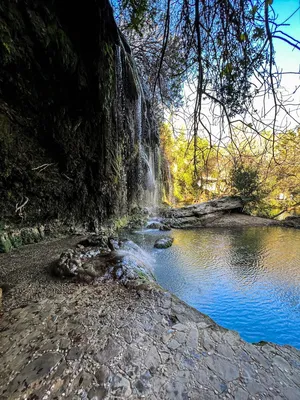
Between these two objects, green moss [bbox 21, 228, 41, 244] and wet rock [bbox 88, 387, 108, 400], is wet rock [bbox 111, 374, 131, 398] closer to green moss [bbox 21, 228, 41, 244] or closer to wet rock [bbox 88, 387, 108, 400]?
wet rock [bbox 88, 387, 108, 400]

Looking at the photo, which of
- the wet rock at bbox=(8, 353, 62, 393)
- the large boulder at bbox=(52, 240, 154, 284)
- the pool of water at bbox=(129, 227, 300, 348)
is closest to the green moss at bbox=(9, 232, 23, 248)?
the large boulder at bbox=(52, 240, 154, 284)

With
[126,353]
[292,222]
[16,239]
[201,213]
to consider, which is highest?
[16,239]

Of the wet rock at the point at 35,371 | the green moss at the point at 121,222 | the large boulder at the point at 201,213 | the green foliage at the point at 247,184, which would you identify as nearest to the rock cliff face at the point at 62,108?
the green moss at the point at 121,222

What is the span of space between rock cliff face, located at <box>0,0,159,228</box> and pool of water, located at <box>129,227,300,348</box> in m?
2.28

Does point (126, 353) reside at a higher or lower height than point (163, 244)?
higher

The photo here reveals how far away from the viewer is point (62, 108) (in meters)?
3.43

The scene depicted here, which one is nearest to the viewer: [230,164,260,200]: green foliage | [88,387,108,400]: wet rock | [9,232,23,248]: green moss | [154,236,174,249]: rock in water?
[88,387,108,400]: wet rock

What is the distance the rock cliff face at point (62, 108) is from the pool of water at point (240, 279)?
7.49ft

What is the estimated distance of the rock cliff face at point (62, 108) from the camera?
257 cm

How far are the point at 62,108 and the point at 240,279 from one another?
435 centimetres

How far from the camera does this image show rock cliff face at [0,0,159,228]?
2.57m

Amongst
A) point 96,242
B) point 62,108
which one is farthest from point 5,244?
point 62,108

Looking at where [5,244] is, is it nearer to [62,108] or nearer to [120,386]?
[62,108]

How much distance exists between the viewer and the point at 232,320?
2357mm
